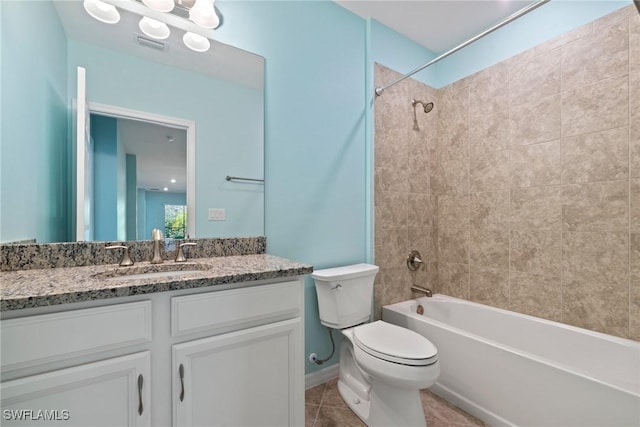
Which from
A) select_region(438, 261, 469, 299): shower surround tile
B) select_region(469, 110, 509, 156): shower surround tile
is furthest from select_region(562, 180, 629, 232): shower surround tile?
select_region(438, 261, 469, 299): shower surround tile

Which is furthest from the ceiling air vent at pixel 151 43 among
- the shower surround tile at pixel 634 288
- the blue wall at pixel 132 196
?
the shower surround tile at pixel 634 288

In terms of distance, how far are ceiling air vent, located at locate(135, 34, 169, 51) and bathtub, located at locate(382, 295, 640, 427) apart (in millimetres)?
2140

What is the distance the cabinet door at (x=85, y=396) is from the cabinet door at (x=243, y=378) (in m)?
0.11

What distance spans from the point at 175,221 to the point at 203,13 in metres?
1.08

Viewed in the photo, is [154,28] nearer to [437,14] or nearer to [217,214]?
[217,214]

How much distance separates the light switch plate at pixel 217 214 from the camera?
1500mm

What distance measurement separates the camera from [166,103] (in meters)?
1.39

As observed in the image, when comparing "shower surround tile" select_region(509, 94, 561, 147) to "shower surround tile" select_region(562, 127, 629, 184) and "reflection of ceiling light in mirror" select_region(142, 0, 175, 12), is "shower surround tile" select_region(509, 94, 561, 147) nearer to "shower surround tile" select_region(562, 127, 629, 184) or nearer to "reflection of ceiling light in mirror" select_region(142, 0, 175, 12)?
"shower surround tile" select_region(562, 127, 629, 184)

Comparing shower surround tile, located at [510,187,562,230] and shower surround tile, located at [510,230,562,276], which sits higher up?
shower surround tile, located at [510,187,562,230]

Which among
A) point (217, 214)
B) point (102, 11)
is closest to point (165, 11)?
point (102, 11)

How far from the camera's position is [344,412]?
Answer: 1584 millimetres

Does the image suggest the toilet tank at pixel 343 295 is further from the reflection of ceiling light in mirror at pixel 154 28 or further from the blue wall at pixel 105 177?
the reflection of ceiling light in mirror at pixel 154 28

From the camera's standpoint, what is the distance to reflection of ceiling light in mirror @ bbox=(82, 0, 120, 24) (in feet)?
4.00

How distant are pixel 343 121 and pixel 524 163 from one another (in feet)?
4.22
